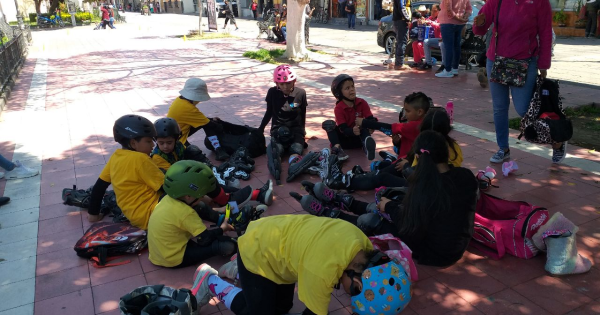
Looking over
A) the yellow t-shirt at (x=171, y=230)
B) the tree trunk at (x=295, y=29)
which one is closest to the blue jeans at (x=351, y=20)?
the tree trunk at (x=295, y=29)

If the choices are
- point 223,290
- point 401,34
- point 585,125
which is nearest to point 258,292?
point 223,290

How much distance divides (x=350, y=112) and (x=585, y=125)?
3.80m

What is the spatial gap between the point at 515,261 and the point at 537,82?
7.56 feet

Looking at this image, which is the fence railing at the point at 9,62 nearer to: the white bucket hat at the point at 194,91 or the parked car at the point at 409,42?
the white bucket hat at the point at 194,91

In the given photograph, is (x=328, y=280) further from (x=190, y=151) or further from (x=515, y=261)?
(x=190, y=151)

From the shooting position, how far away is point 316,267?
213cm

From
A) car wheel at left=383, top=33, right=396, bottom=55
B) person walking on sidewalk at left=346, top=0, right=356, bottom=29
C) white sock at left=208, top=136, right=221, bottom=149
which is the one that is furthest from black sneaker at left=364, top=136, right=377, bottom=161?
person walking on sidewalk at left=346, top=0, right=356, bottom=29

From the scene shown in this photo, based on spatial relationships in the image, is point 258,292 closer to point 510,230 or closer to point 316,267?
point 316,267

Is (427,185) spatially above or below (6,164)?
above

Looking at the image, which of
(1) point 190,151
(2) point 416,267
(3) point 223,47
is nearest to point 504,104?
(2) point 416,267

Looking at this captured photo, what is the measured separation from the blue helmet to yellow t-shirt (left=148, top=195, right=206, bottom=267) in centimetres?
158

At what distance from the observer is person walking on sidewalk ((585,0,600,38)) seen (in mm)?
17109

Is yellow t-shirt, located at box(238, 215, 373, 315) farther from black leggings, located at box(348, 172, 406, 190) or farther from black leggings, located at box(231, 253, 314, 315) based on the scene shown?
black leggings, located at box(348, 172, 406, 190)

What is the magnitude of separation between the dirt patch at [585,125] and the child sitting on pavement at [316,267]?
197 inches
